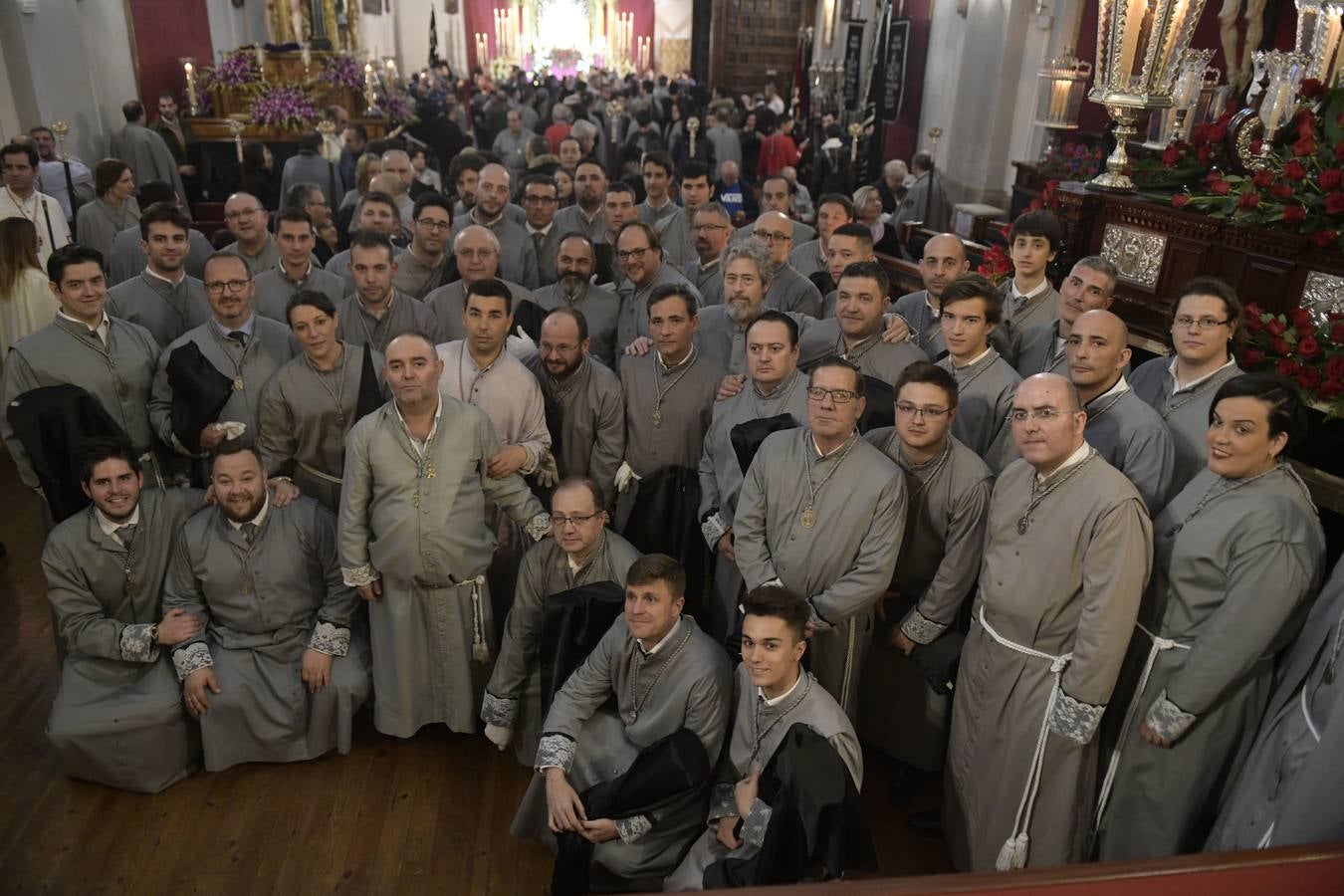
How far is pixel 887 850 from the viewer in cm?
352

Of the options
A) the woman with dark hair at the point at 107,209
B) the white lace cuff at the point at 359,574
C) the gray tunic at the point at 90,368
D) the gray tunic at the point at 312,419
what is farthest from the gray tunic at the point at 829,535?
the woman with dark hair at the point at 107,209

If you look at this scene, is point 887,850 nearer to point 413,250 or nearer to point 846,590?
point 846,590

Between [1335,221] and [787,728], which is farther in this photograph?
[1335,221]

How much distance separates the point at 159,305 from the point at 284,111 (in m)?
6.91

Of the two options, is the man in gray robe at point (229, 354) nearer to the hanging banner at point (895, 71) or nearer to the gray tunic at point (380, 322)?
the gray tunic at point (380, 322)

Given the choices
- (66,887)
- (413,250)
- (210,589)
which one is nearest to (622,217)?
(413,250)

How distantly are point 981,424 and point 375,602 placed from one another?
2454 millimetres

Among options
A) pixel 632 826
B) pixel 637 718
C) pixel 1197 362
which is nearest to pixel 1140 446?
pixel 1197 362

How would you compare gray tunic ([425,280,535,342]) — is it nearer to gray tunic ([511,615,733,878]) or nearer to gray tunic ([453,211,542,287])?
gray tunic ([453,211,542,287])

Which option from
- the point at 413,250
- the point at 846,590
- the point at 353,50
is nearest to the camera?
the point at 846,590

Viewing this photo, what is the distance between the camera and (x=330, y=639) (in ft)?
12.6

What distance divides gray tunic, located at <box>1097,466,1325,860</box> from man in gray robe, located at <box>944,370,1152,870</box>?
0.14 metres

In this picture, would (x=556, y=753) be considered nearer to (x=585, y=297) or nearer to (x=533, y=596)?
(x=533, y=596)

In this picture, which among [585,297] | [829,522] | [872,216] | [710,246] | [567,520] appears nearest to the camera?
[829,522]
